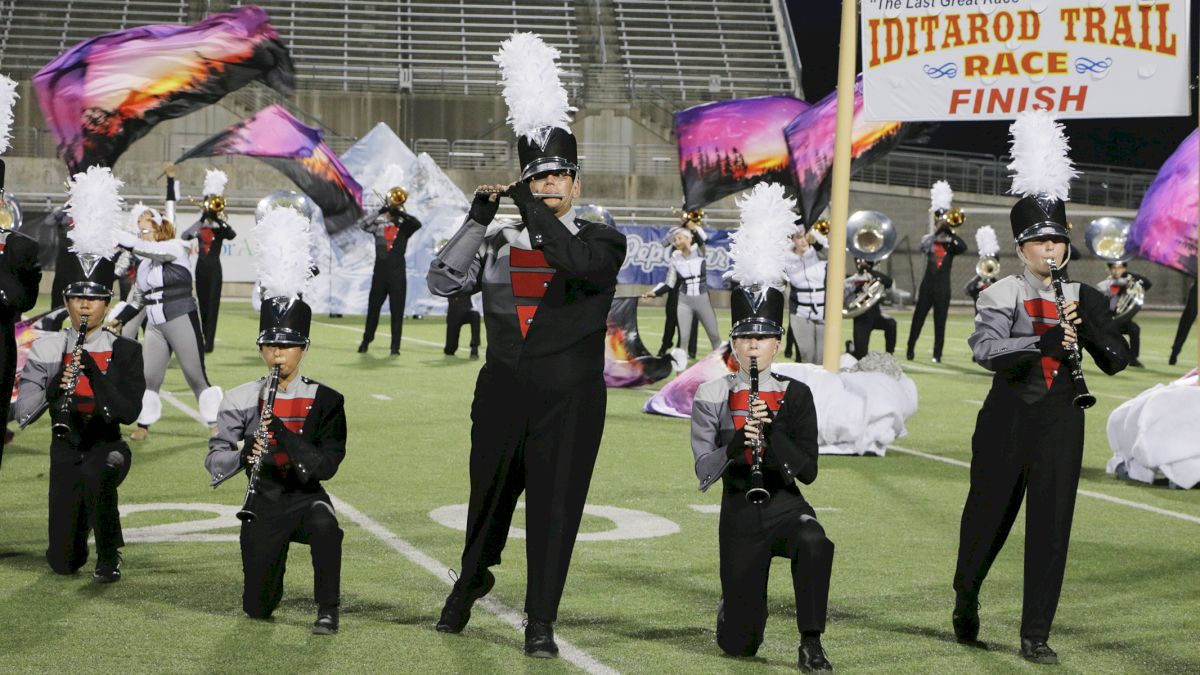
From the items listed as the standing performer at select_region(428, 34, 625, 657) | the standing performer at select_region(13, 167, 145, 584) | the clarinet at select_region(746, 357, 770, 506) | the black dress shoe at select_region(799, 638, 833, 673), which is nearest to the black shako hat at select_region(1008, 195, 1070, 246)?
the clarinet at select_region(746, 357, 770, 506)

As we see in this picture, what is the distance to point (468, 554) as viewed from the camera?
545cm

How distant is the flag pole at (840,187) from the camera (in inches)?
410

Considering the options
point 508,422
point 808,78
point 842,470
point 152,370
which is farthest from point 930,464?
point 808,78

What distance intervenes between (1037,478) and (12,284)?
403 centimetres

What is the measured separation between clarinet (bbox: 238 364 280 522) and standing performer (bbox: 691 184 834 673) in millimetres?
1365

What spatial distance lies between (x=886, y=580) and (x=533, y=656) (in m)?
1.99

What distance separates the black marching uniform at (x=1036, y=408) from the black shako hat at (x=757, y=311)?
63 centimetres

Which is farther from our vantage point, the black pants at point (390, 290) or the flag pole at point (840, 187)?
the black pants at point (390, 290)

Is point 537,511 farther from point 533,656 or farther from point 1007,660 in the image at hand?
point 1007,660

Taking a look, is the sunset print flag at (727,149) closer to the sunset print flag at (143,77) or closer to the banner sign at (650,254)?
the sunset print flag at (143,77)

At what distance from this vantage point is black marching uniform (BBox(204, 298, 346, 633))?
18.1ft

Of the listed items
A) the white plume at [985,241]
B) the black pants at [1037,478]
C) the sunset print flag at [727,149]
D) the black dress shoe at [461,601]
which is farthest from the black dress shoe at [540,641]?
the white plume at [985,241]

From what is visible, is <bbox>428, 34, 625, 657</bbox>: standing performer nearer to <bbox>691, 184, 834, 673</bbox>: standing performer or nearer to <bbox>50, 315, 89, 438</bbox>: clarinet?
<bbox>691, 184, 834, 673</bbox>: standing performer

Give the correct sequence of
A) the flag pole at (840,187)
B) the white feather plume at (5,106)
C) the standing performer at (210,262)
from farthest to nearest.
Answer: the standing performer at (210,262), the flag pole at (840,187), the white feather plume at (5,106)
